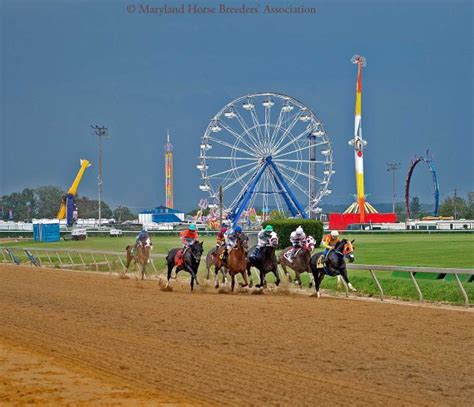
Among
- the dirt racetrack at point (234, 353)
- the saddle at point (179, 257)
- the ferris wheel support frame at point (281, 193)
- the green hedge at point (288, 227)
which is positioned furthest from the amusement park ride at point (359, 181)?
the dirt racetrack at point (234, 353)

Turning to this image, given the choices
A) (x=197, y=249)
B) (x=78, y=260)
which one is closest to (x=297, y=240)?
(x=197, y=249)

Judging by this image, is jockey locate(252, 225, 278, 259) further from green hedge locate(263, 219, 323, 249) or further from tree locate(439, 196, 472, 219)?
tree locate(439, 196, 472, 219)

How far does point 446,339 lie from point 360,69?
2586 inches

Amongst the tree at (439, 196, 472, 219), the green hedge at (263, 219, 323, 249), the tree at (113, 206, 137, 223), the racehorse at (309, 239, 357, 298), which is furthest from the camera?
the tree at (113, 206, 137, 223)

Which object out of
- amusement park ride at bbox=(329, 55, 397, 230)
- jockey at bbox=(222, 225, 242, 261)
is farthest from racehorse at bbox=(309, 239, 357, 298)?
amusement park ride at bbox=(329, 55, 397, 230)

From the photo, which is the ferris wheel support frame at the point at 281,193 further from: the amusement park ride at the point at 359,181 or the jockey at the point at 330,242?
the jockey at the point at 330,242

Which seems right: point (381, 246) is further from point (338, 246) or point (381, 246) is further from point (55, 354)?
point (55, 354)

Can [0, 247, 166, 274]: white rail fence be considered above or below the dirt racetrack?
above

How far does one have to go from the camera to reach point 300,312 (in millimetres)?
17625

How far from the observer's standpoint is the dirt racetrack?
9.48 meters

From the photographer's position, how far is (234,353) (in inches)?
481

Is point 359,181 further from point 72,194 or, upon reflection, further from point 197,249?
point 197,249

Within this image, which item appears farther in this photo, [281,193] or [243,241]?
[281,193]

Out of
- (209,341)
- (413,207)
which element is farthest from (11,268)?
(413,207)
